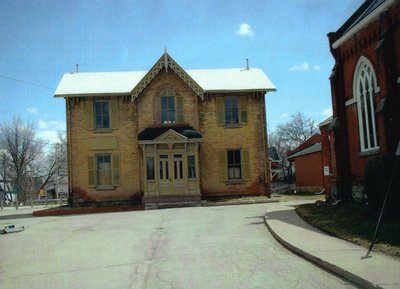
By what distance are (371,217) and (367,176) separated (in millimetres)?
1225

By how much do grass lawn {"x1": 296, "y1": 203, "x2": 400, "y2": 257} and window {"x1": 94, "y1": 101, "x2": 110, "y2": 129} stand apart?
16.3m

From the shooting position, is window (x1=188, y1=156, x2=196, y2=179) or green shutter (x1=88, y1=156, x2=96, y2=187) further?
green shutter (x1=88, y1=156, x2=96, y2=187)

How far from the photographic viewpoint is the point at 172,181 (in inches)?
1137

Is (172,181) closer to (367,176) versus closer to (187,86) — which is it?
(187,86)

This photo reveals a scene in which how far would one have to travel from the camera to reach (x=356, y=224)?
41.9ft

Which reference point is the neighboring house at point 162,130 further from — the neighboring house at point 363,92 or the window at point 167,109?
the neighboring house at point 363,92

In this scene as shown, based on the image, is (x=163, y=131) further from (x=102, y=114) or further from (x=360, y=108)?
(x=360, y=108)

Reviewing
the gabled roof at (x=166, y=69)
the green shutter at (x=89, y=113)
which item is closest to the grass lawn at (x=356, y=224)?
the gabled roof at (x=166, y=69)

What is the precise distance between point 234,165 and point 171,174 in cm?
429

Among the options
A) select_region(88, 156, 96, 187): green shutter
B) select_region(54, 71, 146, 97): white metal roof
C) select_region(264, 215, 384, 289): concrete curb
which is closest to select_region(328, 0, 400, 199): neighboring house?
select_region(264, 215, 384, 289): concrete curb

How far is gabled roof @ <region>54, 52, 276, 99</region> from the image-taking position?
97.7 feet

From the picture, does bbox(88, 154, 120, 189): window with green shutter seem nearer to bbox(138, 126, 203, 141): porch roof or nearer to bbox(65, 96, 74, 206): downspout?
bbox(65, 96, 74, 206): downspout

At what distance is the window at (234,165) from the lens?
30.3 m

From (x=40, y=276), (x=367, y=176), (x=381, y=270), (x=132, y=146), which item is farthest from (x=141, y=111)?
(x=381, y=270)
